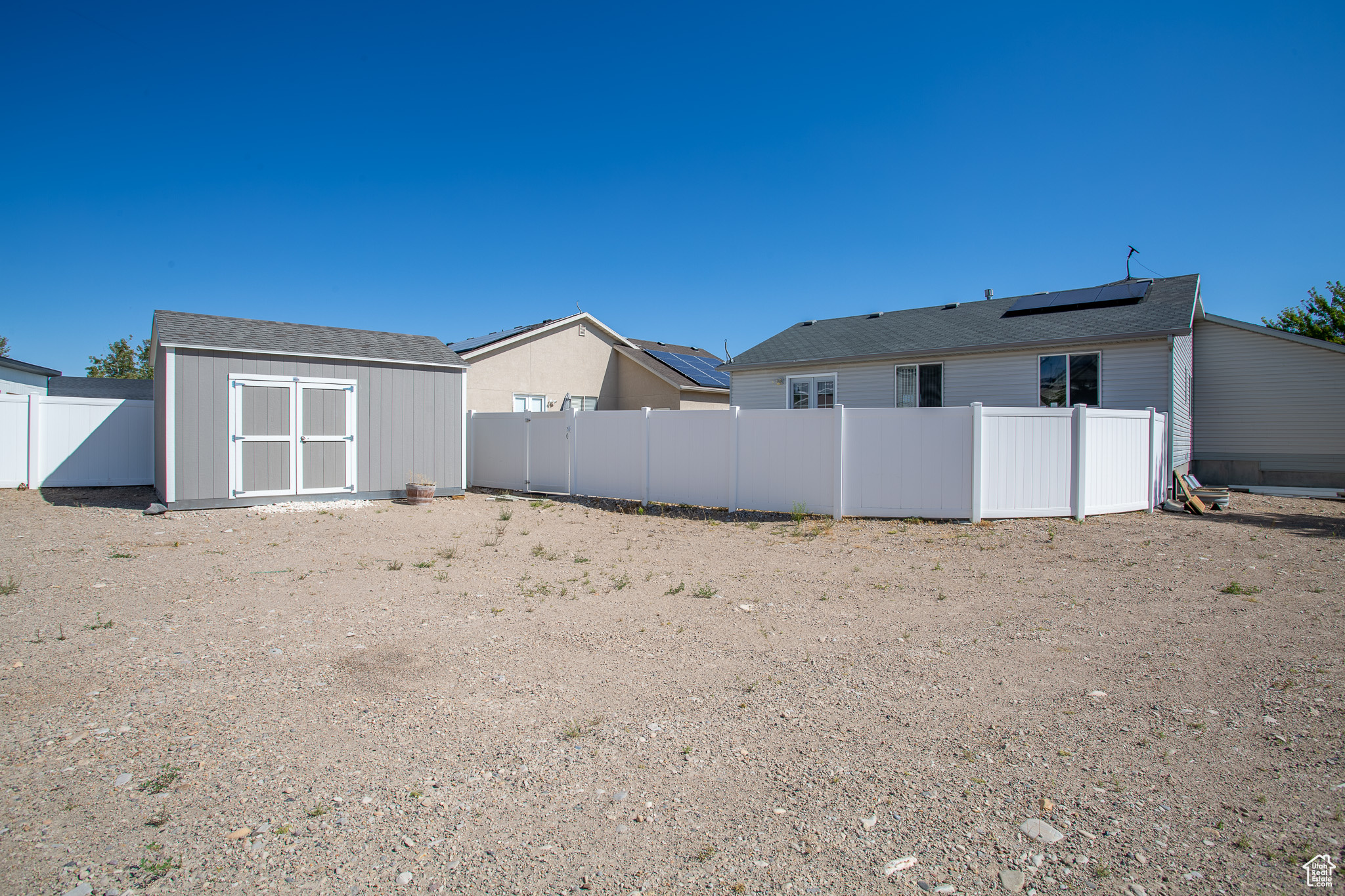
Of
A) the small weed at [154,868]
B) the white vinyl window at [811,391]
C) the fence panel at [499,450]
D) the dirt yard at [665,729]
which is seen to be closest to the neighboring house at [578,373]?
the fence panel at [499,450]

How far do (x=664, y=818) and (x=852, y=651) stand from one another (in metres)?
2.39

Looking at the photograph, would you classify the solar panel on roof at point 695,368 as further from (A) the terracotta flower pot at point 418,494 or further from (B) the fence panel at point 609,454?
(A) the terracotta flower pot at point 418,494

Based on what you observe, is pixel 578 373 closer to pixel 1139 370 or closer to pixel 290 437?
pixel 290 437

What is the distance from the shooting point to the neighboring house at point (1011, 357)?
13.5 metres

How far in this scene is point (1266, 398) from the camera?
15.3 m

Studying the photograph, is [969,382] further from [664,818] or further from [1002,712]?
[664,818]

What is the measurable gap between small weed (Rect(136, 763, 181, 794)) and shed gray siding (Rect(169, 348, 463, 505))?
10.2m

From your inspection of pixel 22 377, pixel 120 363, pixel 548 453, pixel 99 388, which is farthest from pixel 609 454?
pixel 120 363

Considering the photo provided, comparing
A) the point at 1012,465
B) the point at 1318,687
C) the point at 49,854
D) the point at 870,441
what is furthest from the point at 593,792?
the point at 1012,465

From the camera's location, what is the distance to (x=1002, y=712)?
12.1 feet

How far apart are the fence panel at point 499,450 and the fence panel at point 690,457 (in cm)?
397

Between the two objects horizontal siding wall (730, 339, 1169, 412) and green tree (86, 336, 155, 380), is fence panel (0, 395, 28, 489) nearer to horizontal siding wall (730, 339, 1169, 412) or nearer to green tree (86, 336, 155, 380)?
horizontal siding wall (730, 339, 1169, 412)

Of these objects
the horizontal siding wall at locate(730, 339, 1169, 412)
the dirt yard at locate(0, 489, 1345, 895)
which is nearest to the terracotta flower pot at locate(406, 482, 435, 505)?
the dirt yard at locate(0, 489, 1345, 895)

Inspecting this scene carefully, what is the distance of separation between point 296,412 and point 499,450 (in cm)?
466
